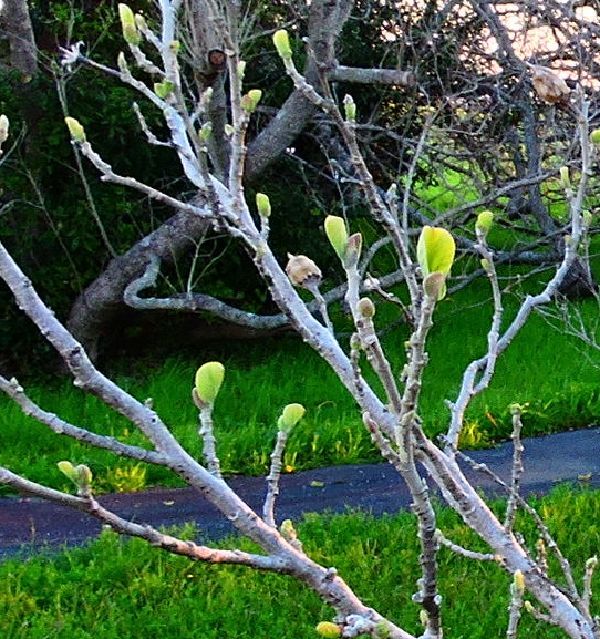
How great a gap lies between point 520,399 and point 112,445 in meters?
5.69

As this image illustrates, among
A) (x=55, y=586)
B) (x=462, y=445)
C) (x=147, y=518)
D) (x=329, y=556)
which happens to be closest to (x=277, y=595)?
(x=329, y=556)

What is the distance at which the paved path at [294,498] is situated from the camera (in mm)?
4668

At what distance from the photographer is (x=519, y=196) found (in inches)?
336

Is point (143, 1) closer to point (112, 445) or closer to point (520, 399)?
point (520, 399)

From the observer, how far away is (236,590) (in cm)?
381

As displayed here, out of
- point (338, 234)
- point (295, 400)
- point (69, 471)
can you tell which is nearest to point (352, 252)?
point (338, 234)

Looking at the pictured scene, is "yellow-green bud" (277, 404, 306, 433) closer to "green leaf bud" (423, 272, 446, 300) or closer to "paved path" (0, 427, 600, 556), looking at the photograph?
"green leaf bud" (423, 272, 446, 300)

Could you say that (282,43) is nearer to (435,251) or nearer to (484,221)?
(484,221)

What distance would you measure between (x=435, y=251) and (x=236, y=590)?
9.92ft

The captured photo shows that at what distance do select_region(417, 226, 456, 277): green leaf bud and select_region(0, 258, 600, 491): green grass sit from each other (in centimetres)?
445

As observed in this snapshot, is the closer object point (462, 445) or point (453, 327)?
point (462, 445)

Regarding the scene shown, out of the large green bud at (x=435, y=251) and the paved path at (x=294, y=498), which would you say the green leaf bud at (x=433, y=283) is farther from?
the paved path at (x=294, y=498)

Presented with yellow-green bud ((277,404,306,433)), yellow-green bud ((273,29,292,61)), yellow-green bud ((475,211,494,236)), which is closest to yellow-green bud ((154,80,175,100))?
yellow-green bud ((273,29,292,61))

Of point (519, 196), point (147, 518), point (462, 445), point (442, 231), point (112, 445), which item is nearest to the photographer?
point (442, 231)
